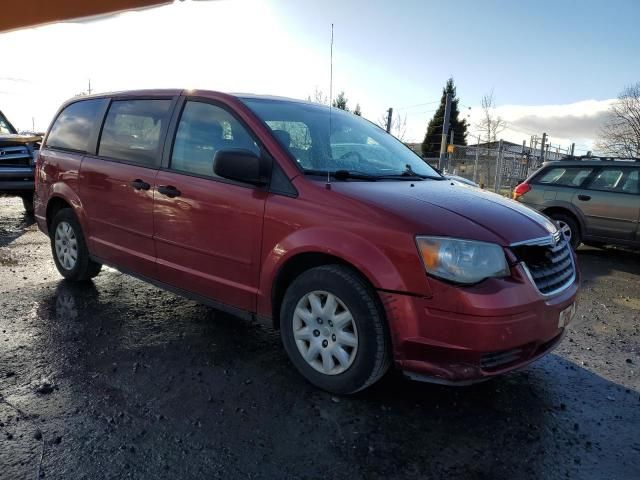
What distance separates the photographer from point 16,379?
10.3 feet

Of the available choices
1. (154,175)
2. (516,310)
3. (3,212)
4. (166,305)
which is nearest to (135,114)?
(154,175)

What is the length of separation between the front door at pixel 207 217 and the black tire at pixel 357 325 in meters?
0.53

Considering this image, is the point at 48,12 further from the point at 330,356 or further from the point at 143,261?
the point at 330,356

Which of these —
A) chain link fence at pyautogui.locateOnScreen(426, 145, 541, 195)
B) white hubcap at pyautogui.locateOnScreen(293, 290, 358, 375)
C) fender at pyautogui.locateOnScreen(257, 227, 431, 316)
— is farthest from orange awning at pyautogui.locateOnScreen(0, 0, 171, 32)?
chain link fence at pyautogui.locateOnScreen(426, 145, 541, 195)

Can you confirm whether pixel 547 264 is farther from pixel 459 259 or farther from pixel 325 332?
pixel 325 332

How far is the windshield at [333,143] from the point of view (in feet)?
11.4

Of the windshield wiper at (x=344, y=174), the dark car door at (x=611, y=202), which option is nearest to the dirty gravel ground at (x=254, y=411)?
the windshield wiper at (x=344, y=174)

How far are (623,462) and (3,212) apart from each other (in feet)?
38.6

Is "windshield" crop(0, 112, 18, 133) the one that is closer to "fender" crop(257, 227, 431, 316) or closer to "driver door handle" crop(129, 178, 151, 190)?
"driver door handle" crop(129, 178, 151, 190)

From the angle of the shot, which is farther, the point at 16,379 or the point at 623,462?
the point at 16,379

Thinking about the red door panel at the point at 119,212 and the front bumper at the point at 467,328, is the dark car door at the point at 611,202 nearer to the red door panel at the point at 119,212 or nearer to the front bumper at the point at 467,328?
the front bumper at the point at 467,328

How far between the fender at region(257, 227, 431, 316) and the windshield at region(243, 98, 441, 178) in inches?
20.2

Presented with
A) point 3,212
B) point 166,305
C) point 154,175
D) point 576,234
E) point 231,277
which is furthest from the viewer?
point 3,212

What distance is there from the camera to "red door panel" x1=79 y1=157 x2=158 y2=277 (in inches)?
159
